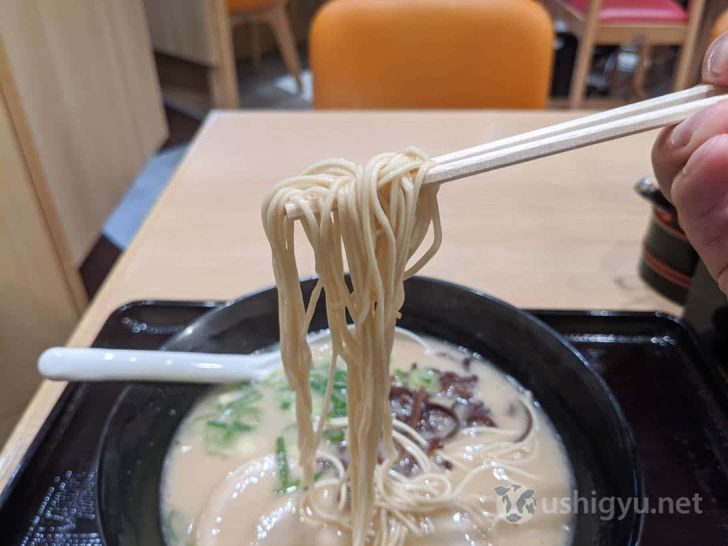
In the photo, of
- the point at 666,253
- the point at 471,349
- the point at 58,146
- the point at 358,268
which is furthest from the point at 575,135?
the point at 58,146

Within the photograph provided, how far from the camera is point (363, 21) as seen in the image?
1628 mm

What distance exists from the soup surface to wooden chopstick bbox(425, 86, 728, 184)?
0.39 meters

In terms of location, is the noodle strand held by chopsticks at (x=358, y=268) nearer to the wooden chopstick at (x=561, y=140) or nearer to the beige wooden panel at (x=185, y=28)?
the wooden chopstick at (x=561, y=140)

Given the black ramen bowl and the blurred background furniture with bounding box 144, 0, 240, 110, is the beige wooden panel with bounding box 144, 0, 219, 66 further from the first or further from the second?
the black ramen bowl

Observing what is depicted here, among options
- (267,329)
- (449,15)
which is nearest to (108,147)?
(449,15)

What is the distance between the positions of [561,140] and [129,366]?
57 centimetres

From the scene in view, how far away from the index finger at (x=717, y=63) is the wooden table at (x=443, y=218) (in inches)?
19.0

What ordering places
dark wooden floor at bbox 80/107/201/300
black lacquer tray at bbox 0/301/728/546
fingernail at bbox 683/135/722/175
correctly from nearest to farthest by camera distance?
fingernail at bbox 683/135/722/175
black lacquer tray at bbox 0/301/728/546
dark wooden floor at bbox 80/107/201/300

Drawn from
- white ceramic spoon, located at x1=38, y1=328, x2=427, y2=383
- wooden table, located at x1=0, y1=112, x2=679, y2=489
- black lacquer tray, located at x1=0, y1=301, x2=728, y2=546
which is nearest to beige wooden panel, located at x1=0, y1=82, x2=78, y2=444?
wooden table, located at x1=0, y1=112, x2=679, y2=489

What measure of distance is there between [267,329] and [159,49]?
3.67m

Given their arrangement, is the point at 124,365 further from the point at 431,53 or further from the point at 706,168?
the point at 431,53

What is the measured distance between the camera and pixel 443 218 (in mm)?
1258

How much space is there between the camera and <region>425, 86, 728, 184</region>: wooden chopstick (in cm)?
58

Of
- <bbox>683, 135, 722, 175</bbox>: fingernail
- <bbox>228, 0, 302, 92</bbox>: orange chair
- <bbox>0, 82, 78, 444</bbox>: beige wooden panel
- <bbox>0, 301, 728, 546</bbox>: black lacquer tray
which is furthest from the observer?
<bbox>228, 0, 302, 92</bbox>: orange chair
